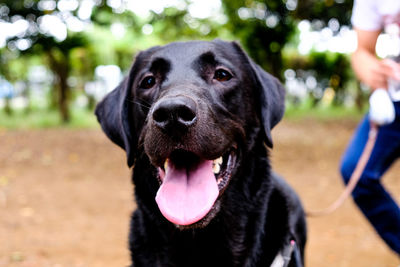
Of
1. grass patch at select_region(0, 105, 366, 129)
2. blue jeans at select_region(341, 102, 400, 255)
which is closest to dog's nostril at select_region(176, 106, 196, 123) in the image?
blue jeans at select_region(341, 102, 400, 255)

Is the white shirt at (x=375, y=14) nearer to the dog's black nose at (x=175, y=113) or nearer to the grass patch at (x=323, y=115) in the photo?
the dog's black nose at (x=175, y=113)

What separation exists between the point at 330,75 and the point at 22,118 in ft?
51.7

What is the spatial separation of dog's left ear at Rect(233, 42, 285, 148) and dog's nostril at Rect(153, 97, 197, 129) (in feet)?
2.36

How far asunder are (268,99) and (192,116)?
753 millimetres

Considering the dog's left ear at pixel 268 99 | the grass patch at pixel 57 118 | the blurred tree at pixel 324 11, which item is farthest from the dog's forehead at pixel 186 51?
the grass patch at pixel 57 118

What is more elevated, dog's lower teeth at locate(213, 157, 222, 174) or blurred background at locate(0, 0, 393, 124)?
dog's lower teeth at locate(213, 157, 222, 174)

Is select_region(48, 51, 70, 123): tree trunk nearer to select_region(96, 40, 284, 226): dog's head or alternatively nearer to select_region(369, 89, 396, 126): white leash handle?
select_region(96, 40, 284, 226): dog's head

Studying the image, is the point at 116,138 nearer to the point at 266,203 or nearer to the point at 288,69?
Result: the point at 266,203

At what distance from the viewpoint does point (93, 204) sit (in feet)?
20.7

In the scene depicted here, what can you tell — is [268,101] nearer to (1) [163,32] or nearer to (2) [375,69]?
(2) [375,69]

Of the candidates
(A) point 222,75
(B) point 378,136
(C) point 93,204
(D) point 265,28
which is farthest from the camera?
(D) point 265,28

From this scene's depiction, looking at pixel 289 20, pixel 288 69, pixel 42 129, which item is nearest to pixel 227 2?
pixel 289 20

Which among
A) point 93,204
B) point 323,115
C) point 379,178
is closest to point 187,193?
point 379,178

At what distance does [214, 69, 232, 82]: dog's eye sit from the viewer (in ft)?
8.30
